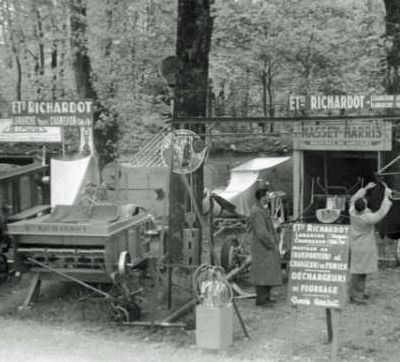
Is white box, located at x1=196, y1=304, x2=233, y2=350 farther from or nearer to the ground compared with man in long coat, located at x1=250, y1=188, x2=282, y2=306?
nearer to the ground

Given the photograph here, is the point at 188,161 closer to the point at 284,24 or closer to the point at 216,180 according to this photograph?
the point at 216,180

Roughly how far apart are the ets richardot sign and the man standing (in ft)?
6.76

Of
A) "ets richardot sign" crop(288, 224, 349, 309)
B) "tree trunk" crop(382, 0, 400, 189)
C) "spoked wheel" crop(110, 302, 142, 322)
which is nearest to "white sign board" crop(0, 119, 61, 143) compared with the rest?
"tree trunk" crop(382, 0, 400, 189)

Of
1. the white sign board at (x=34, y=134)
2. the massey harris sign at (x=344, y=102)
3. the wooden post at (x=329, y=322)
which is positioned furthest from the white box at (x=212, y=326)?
the white sign board at (x=34, y=134)

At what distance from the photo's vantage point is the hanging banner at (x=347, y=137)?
49.6 ft

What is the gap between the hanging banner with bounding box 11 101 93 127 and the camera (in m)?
14.3

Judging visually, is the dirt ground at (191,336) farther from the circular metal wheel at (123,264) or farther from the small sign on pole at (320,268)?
the circular metal wheel at (123,264)

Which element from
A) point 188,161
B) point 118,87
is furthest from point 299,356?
point 118,87

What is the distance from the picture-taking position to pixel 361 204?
10016 millimetres

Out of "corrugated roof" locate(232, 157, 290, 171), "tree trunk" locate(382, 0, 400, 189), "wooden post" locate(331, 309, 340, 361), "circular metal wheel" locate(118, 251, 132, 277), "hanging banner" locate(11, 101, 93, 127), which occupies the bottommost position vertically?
"wooden post" locate(331, 309, 340, 361)

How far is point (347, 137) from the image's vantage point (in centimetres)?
1584

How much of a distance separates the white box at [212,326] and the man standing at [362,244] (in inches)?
104

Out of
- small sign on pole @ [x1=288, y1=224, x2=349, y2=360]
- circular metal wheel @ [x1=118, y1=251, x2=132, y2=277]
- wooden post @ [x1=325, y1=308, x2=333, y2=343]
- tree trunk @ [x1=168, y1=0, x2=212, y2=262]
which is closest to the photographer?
small sign on pole @ [x1=288, y1=224, x2=349, y2=360]

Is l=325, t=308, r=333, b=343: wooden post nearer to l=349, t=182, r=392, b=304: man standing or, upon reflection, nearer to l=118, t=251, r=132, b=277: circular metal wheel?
l=349, t=182, r=392, b=304: man standing
